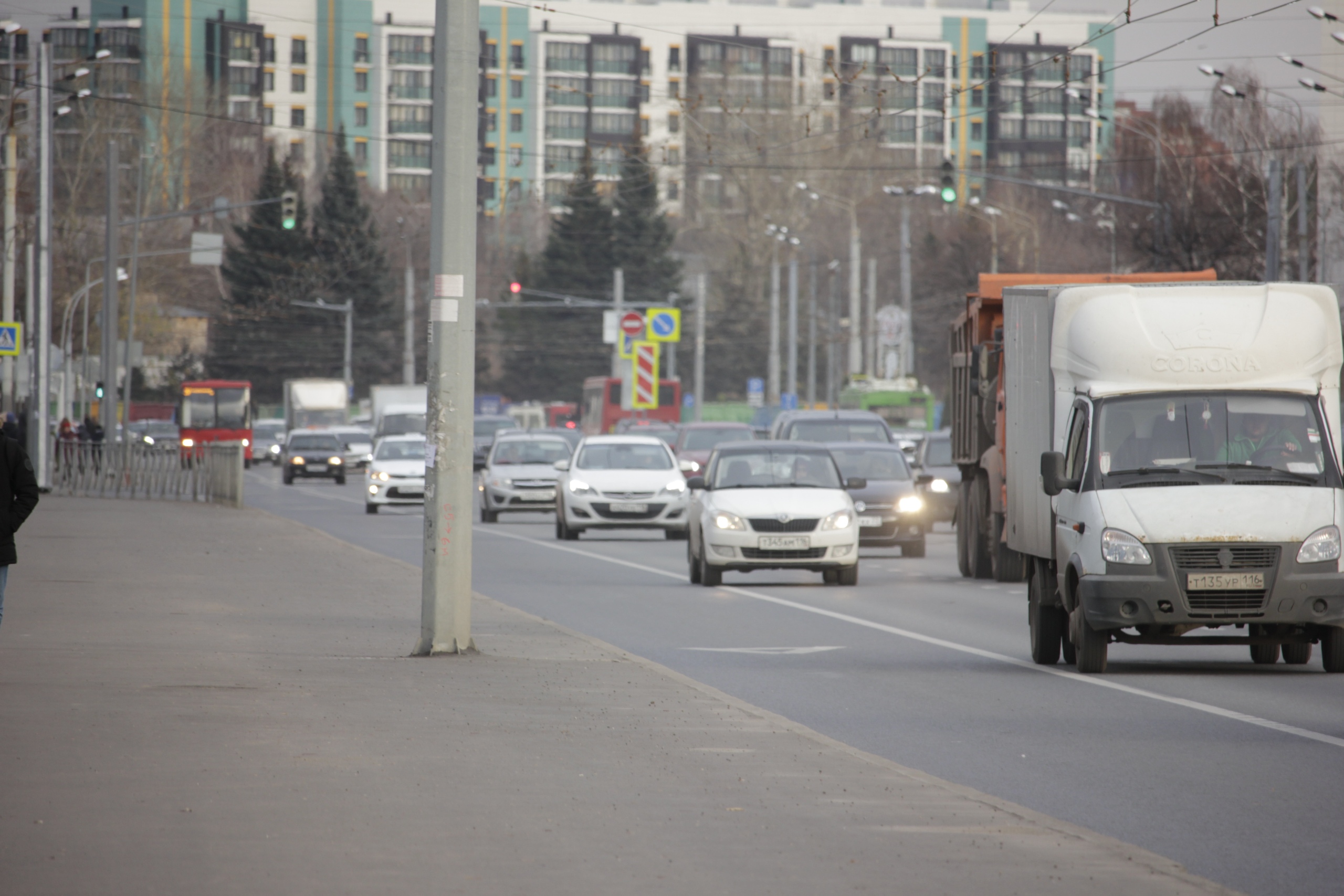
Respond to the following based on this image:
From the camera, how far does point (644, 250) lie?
374 ft

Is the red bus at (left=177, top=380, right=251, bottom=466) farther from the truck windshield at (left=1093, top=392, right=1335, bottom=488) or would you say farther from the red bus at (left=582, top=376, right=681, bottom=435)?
the truck windshield at (left=1093, top=392, right=1335, bottom=488)

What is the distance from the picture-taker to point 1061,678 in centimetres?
1390

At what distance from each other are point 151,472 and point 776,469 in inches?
932

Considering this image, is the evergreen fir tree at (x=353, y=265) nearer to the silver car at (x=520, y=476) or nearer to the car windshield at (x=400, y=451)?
the car windshield at (x=400, y=451)

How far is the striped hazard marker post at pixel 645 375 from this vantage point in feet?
192

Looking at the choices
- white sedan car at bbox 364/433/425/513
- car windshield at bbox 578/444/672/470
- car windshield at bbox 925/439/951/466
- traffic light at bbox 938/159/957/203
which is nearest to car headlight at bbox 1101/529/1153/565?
car windshield at bbox 578/444/672/470

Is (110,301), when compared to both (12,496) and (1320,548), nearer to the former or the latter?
(12,496)

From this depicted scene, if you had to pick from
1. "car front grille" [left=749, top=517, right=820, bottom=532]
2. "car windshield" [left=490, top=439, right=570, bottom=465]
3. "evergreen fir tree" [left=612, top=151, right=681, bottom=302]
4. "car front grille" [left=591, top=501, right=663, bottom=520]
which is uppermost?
"evergreen fir tree" [left=612, top=151, right=681, bottom=302]

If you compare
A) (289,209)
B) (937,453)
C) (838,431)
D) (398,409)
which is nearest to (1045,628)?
(838,431)

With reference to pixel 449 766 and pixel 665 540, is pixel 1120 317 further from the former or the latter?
pixel 665 540

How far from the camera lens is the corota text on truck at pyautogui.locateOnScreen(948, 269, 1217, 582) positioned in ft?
74.6

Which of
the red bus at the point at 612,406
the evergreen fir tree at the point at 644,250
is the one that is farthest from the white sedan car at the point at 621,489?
the evergreen fir tree at the point at 644,250

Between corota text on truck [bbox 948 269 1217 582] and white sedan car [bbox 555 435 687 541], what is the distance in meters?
7.94

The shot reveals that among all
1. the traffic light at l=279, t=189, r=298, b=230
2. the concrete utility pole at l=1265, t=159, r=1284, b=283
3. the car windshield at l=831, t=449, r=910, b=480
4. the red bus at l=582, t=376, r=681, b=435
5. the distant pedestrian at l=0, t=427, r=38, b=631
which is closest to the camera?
the distant pedestrian at l=0, t=427, r=38, b=631
